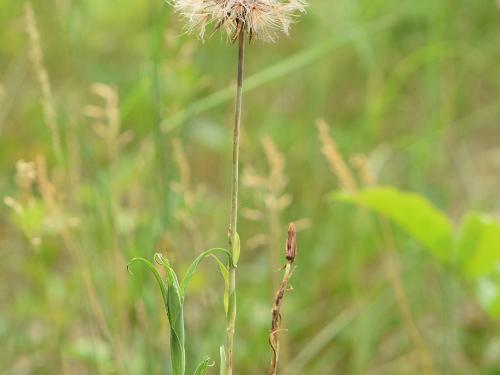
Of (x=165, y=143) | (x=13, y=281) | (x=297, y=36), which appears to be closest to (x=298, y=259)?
(x=165, y=143)

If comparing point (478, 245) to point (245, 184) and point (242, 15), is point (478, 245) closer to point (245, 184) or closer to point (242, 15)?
point (245, 184)

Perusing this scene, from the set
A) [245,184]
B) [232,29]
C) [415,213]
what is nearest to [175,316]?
[232,29]

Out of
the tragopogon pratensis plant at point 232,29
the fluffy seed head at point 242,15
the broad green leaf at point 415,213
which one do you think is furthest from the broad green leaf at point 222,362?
the broad green leaf at point 415,213

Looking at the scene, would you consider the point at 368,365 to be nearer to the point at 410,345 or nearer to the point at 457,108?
the point at 410,345

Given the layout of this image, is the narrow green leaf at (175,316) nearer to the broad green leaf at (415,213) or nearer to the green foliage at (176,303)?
the green foliage at (176,303)

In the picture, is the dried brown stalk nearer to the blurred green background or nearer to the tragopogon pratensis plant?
the tragopogon pratensis plant

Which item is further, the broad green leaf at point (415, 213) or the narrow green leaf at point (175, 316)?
the broad green leaf at point (415, 213)
